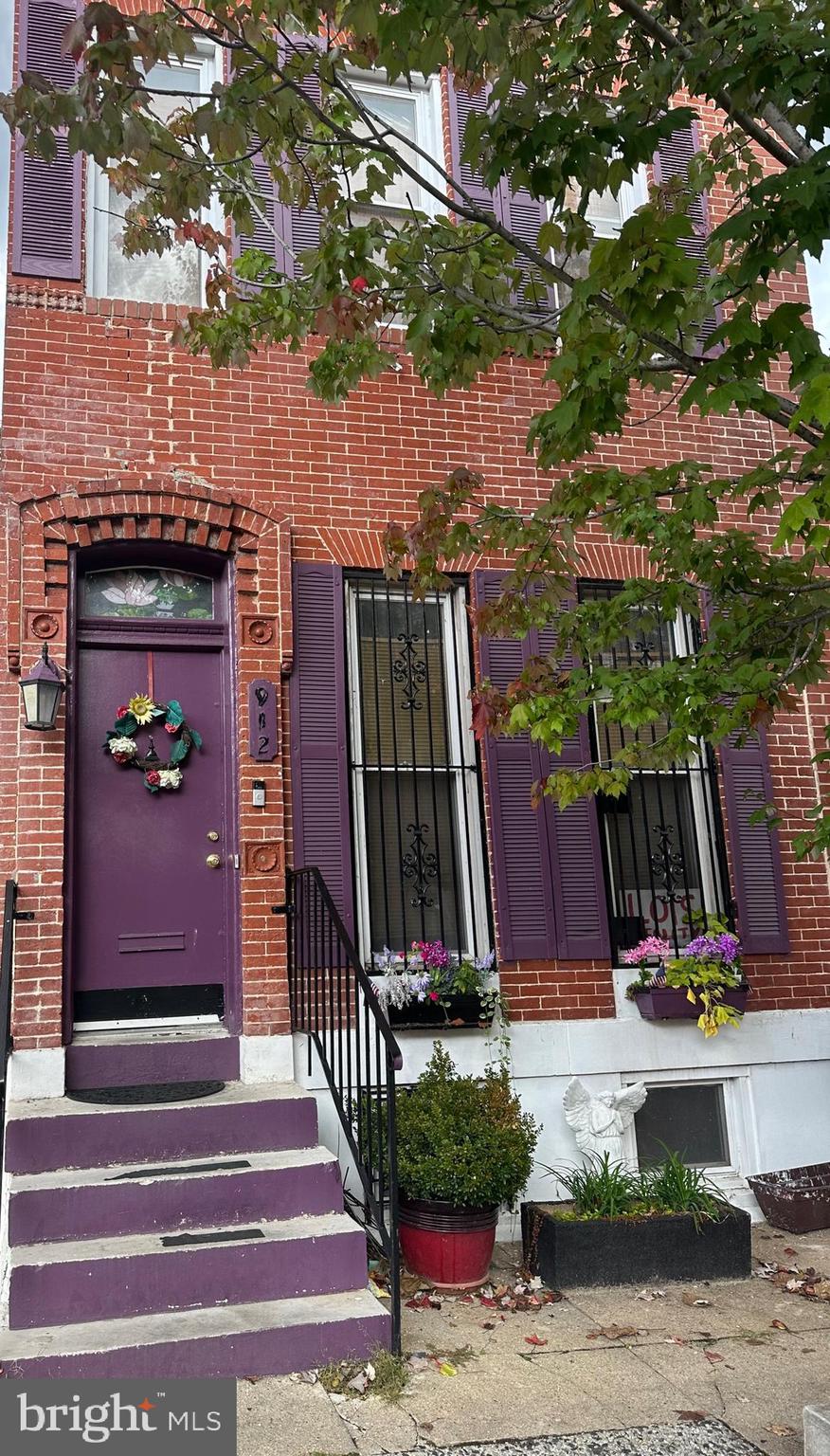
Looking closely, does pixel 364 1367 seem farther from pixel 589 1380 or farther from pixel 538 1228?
pixel 538 1228

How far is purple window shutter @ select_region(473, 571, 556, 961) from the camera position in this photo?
20.8 ft

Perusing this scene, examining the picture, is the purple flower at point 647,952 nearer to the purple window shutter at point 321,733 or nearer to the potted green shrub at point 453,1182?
the potted green shrub at point 453,1182

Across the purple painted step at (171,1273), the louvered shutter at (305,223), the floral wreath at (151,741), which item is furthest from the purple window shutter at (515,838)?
the louvered shutter at (305,223)

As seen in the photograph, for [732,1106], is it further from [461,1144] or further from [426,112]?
[426,112]

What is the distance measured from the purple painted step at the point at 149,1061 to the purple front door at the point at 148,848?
32 cm

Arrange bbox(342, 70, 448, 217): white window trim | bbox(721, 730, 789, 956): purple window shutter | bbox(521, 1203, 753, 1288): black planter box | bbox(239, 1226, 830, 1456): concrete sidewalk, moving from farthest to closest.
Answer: bbox(342, 70, 448, 217): white window trim → bbox(721, 730, 789, 956): purple window shutter → bbox(521, 1203, 753, 1288): black planter box → bbox(239, 1226, 830, 1456): concrete sidewalk

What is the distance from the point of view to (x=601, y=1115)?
5.98 m

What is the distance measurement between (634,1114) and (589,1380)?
241 centimetres

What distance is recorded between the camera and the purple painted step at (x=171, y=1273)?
409 centimetres

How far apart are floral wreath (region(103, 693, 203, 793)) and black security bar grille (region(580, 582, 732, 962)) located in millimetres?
2403

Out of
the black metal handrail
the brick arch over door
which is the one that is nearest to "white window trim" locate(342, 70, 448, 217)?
the brick arch over door

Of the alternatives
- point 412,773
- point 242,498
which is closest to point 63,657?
point 242,498

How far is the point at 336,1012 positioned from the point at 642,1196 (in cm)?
177

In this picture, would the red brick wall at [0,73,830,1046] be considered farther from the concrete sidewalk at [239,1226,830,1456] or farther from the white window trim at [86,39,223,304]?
the concrete sidewalk at [239,1226,830,1456]
